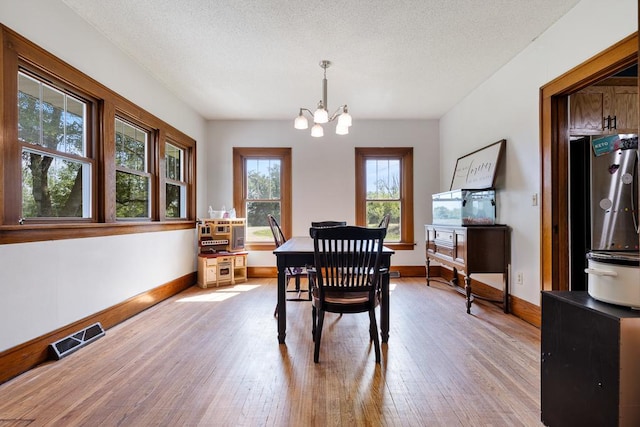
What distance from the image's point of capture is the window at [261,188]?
5.37 meters

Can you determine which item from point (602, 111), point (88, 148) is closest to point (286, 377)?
point (88, 148)

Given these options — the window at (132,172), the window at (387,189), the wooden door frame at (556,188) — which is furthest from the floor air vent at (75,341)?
the wooden door frame at (556,188)

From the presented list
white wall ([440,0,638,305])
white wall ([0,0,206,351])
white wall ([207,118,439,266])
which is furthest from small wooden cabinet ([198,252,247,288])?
white wall ([440,0,638,305])

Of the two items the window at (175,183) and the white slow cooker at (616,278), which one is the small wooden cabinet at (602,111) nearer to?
the white slow cooker at (616,278)

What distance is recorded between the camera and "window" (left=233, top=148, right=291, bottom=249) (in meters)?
5.37

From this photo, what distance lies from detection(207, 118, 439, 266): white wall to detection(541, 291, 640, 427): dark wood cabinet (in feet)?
13.2

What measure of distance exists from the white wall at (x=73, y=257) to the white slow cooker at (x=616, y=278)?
3.14 meters

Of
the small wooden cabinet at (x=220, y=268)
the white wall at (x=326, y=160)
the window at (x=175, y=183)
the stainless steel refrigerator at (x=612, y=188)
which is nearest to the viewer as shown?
the stainless steel refrigerator at (x=612, y=188)

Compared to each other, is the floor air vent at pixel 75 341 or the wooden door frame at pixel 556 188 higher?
the wooden door frame at pixel 556 188

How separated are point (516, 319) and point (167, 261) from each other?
404 centimetres

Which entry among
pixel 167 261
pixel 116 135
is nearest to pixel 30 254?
pixel 116 135

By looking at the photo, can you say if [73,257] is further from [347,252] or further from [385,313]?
[385,313]

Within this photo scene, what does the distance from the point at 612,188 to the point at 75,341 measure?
16.3 feet

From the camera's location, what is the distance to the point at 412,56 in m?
3.20
